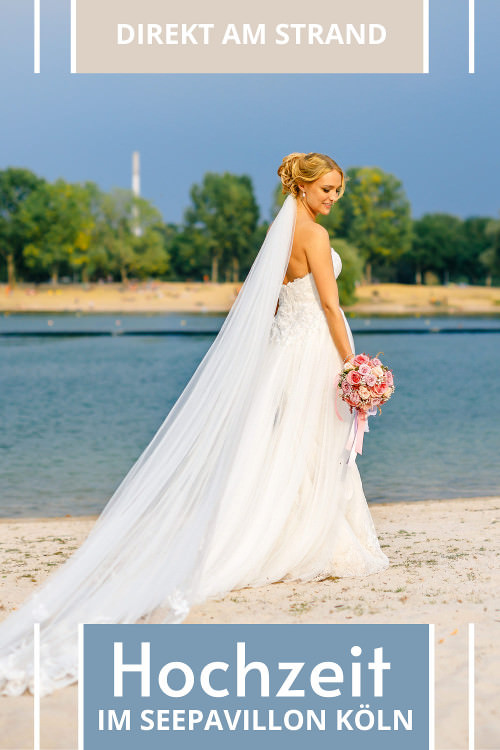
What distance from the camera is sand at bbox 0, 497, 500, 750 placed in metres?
4.04

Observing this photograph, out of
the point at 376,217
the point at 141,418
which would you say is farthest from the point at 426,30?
the point at 376,217

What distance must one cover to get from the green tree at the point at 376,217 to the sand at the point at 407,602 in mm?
80625

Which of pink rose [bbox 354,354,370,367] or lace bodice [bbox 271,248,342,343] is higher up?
lace bodice [bbox 271,248,342,343]

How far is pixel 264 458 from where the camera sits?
5691 mm

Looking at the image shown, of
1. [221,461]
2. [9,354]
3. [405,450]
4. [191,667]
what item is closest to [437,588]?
[221,461]

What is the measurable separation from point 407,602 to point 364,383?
4.06ft

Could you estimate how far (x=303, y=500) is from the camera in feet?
19.0

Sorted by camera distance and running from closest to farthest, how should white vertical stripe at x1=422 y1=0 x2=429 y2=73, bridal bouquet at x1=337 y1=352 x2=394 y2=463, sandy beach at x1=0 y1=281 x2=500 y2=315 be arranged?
bridal bouquet at x1=337 y1=352 x2=394 y2=463 < white vertical stripe at x1=422 y1=0 x2=429 y2=73 < sandy beach at x1=0 y1=281 x2=500 y2=315

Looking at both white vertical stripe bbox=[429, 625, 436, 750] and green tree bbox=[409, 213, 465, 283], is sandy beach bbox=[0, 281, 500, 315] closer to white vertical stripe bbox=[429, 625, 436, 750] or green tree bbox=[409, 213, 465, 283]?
green tree bbox=[409, 213, 465, 283]

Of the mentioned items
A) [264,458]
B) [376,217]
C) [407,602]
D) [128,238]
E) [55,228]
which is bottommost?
[407,602]

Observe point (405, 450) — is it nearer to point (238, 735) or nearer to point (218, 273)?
point (238, 735)

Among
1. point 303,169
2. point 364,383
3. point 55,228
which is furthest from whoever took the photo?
point 55,228

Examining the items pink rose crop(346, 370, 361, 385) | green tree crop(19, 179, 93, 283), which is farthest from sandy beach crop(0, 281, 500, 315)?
pink rose crop(346, 370, 361, 385)

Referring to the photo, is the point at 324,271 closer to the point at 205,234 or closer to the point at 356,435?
the point at 356,435
